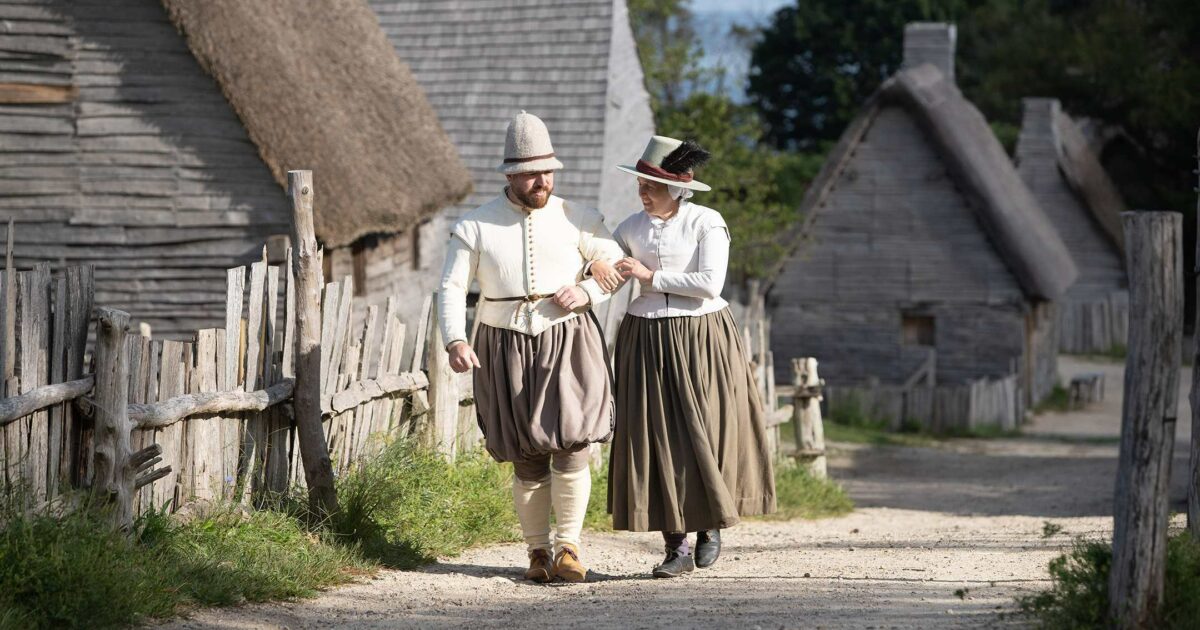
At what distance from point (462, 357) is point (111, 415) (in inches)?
49.8

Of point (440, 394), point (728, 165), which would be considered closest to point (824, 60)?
point (728, 165)

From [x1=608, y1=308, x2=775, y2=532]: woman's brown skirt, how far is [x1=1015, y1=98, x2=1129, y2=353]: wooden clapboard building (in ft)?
83.0

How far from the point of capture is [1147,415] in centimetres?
427

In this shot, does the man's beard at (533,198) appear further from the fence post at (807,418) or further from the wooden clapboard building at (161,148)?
the wooden clapboard building at (161,148)

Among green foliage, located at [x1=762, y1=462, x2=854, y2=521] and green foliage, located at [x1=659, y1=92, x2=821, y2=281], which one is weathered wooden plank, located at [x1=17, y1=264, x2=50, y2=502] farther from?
green foliage, located at [x1=659, y1=92, x2=821, y2=281]

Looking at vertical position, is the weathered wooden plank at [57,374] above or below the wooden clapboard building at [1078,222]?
below

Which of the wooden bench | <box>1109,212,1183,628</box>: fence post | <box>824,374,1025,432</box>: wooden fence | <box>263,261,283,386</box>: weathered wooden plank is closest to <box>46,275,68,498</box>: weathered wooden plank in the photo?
<box>263,261,283,386</box>: weathered wooden plank

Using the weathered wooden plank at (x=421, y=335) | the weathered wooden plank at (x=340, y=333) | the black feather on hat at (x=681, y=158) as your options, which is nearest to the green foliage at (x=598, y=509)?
the weathered wooden plank at (x=421, y=335)

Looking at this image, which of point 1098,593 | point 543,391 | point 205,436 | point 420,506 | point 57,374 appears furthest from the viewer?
point 420,506

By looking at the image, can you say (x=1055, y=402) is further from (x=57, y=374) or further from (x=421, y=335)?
(x=57, y=374)

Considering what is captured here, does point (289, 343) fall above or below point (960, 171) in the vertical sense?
below

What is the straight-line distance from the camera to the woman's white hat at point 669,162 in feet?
19.7

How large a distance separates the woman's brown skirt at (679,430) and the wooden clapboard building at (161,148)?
5.92 meters

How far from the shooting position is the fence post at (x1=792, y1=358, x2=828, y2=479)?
10.6 m
